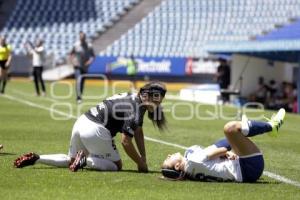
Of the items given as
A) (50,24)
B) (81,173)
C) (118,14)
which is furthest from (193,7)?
(81,173)

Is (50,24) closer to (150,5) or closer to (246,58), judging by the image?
(150,5)

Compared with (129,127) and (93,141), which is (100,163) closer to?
(93,141)

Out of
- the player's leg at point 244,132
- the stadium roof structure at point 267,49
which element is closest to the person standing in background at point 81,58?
the stadium roof structure at point 267,49

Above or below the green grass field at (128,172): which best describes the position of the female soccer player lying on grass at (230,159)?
above

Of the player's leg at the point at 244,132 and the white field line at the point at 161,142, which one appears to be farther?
the white field line at the point at 161,142

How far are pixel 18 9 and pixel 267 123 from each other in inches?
1739

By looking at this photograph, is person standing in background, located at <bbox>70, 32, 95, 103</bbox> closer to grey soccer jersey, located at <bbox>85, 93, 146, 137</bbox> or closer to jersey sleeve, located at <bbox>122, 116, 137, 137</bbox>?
grey soccer jersey, located at <bbox>85, 93, 146, 137</bbox>

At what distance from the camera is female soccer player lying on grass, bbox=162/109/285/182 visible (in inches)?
361

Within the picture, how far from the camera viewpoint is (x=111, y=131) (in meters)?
10.1

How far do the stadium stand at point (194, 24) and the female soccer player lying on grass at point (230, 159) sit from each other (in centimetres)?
3190

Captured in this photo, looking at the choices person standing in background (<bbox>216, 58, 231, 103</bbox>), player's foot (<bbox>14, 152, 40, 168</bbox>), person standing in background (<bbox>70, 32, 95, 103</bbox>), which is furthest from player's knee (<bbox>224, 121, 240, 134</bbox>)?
person standing in background (<bbox>216, 58, 231, 103</bbox>)

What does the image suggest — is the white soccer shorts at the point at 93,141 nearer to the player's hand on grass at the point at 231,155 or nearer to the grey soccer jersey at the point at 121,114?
the grey soccer jersey at the point at 121,114

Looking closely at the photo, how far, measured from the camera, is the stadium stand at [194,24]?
4256 centimetres

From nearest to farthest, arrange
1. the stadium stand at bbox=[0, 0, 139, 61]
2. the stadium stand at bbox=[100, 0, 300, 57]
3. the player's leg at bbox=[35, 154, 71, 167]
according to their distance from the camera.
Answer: the player's leg at bbox=[35, 154, 71, 167] → the stadium stand at bbox=[100, 0, 300, 57] → the stadium stand at bbox=[0, 0, 139, 61]
